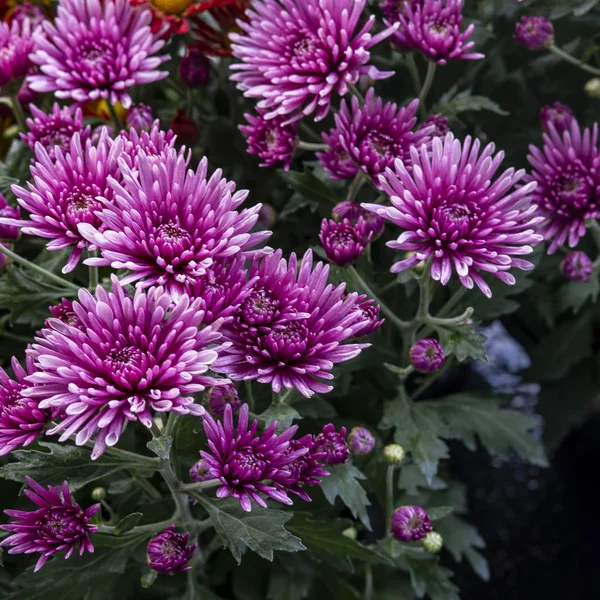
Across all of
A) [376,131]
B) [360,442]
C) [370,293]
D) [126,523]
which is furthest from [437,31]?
[126,523]

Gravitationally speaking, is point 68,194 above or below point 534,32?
below

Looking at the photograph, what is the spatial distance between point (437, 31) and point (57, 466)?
41 cm

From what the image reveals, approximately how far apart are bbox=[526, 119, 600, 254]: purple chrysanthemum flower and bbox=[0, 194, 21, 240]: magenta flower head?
0.39 m

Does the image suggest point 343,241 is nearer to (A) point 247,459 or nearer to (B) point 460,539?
(A) point 247,459

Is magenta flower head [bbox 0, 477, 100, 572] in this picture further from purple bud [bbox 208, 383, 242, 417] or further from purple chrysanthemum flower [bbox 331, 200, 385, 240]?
purple chrysanthemum flower [bbox 331, 200, 385, 240]

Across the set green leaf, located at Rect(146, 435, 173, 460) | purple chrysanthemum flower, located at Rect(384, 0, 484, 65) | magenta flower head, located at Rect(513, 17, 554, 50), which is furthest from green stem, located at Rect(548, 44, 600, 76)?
green leaf, located at Rect(146, 435, 173, 460)

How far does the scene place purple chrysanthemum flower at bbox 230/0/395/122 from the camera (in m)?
0.58

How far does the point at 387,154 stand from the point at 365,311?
125 millimetres

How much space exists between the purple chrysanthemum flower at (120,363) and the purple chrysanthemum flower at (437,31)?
31 cm

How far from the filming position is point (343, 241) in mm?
549

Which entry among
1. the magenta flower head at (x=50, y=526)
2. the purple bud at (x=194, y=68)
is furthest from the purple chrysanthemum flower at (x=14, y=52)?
the magenta flower head at (x=50, y=526)

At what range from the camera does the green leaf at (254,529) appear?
0.48 m

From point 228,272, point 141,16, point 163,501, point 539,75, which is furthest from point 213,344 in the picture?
point 539,75

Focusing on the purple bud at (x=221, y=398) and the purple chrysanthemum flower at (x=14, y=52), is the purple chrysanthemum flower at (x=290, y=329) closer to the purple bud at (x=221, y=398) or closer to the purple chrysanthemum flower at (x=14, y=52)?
the purple bud at (x=221, y=398)
